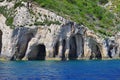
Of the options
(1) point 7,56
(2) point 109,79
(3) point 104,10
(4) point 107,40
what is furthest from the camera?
(3) point 104,10

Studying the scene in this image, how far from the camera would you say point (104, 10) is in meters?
131

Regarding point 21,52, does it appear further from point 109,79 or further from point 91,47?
point 109,79

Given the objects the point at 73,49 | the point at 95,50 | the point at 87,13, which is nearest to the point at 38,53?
the point at 73,49

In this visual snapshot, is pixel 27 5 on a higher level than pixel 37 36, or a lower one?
higher

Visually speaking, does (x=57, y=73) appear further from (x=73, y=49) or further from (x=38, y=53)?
(x=73, y=49)

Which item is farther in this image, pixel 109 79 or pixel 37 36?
pixel 37 36

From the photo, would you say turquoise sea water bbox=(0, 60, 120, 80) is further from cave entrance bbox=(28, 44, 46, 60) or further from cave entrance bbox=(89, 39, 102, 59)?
cave entrance bbox=(89, 39, 102, 59)

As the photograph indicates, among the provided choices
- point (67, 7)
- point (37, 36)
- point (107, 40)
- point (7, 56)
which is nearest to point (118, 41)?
point (107, 40)

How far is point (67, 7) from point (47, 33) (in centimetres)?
→ 2198

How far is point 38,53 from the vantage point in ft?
305

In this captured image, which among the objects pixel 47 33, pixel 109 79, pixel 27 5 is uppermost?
pixel 27 5

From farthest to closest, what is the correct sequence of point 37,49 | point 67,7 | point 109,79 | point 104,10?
point 104,10 < point 67,7 < point 37,49 < point 109,79

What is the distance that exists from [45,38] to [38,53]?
18.6 feet

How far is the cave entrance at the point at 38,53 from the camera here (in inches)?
3519
